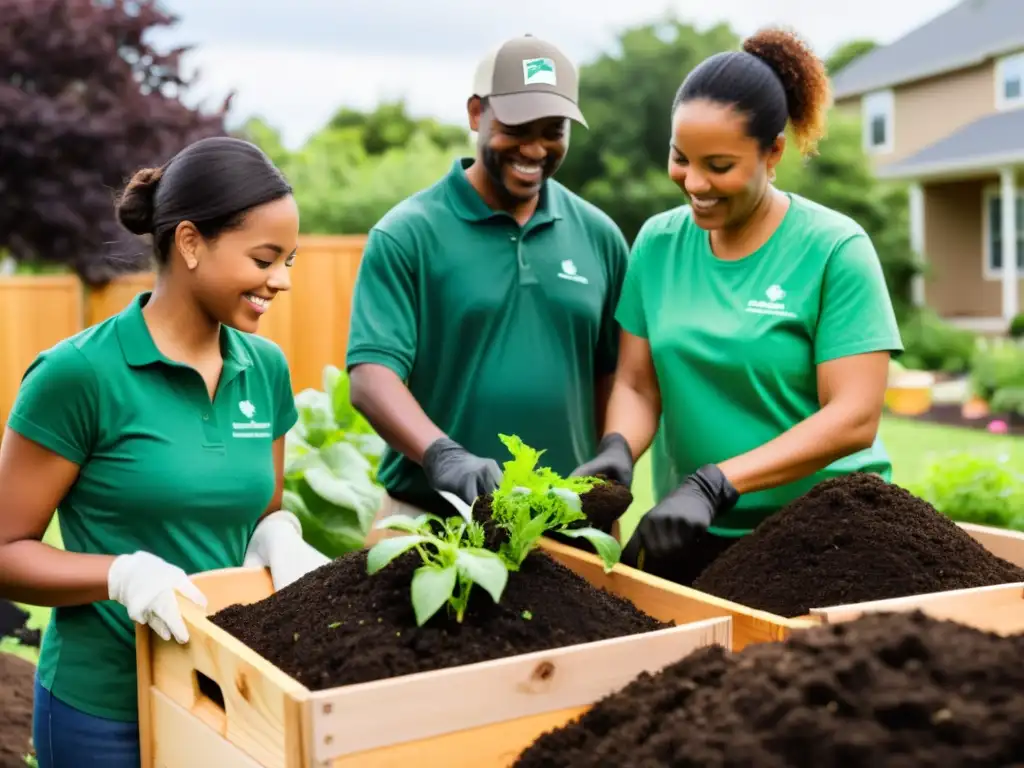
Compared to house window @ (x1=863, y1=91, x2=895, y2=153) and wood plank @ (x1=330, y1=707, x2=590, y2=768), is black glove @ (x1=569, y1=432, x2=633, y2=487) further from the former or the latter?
house window @ (x1=863, y1=91, x2=895, y2=153)

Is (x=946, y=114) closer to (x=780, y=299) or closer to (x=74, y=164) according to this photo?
(x=74, y=164)

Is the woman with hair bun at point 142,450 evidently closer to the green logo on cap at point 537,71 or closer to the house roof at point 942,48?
the green logo on cap at point 537,71

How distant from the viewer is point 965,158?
65.2ft

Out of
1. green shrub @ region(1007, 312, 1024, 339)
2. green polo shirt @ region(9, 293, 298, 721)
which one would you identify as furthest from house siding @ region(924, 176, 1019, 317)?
green polo shirt @ region(9, 293, 298, 721)

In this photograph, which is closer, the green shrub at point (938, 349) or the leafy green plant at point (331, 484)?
the leafy green plant at point (331, 484)

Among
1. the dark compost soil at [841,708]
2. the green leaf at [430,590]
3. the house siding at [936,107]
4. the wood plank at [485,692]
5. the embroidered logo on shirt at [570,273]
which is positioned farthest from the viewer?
the house siding at [936,107]

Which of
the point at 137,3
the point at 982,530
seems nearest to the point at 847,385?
the point at 982,530

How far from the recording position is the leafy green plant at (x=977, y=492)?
4.73 m

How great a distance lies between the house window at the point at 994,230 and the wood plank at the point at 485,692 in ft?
68.6

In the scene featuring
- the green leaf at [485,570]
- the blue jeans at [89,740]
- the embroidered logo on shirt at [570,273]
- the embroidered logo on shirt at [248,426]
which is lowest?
the blue jeans at [89,740]

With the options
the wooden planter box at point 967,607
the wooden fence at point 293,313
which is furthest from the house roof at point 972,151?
the wooden planter box at point 967,607

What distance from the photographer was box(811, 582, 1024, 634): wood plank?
182cm

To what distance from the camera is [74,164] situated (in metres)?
13.2

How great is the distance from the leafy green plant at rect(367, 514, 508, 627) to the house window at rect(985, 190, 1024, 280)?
21.0 meters
